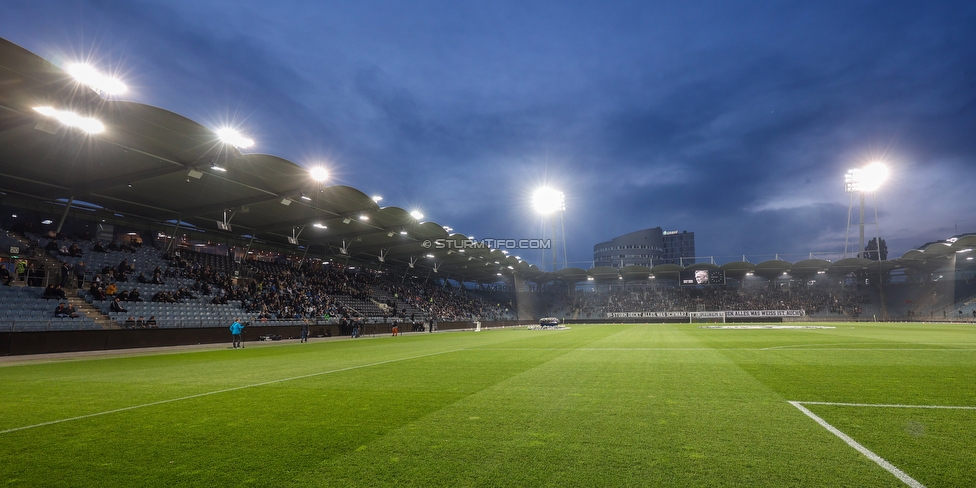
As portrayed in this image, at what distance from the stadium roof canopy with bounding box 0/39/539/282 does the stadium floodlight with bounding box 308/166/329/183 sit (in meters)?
0.32

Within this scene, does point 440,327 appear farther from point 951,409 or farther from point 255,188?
point 951,409

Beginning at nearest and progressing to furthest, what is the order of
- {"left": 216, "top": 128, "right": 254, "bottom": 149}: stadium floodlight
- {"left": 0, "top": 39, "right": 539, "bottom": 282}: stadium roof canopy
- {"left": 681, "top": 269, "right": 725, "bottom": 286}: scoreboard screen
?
1. {"left": 0, "top": 39, "right": 539, "bottom": 282}: stadium roof canopy
2. {"left": 216, "top": 128, "right": 254, "bottom": 149}: stadium floodlight
3. {"left": 681, "top": 269, "right": 725, "bottom": 286}: scoreboard screen

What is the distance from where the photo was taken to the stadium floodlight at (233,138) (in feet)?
65.2

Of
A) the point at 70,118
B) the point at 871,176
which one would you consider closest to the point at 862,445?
the point at 70,118

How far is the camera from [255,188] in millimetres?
26625

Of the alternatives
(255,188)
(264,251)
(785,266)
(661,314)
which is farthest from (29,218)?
(785,266)

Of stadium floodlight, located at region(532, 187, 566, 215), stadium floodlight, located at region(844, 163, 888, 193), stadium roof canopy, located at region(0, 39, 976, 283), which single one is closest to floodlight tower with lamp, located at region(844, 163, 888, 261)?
stadium floodlight, located at region(844, 163, 888, 193)

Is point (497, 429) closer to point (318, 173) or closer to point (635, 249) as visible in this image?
point (318, 173)

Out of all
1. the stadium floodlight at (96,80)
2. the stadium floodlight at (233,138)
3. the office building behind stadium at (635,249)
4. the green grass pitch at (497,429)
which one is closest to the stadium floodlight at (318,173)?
the stadium floodlight at (233,138)

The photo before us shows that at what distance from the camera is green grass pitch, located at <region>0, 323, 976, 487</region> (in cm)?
383

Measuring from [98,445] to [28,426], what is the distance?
1935 millimetres

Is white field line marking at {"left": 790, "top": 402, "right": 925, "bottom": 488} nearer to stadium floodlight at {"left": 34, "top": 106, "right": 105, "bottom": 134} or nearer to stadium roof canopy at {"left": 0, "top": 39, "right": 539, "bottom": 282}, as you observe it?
stadium roof canopy at {"left": 0, "top": 39, "right": 539, "bottom": 282}

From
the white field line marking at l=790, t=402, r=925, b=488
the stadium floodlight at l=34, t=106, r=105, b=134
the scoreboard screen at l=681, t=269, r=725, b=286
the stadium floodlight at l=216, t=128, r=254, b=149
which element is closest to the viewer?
the white field line marking at l=790, t=402, r=925, b=488

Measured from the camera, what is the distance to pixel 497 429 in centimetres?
529
